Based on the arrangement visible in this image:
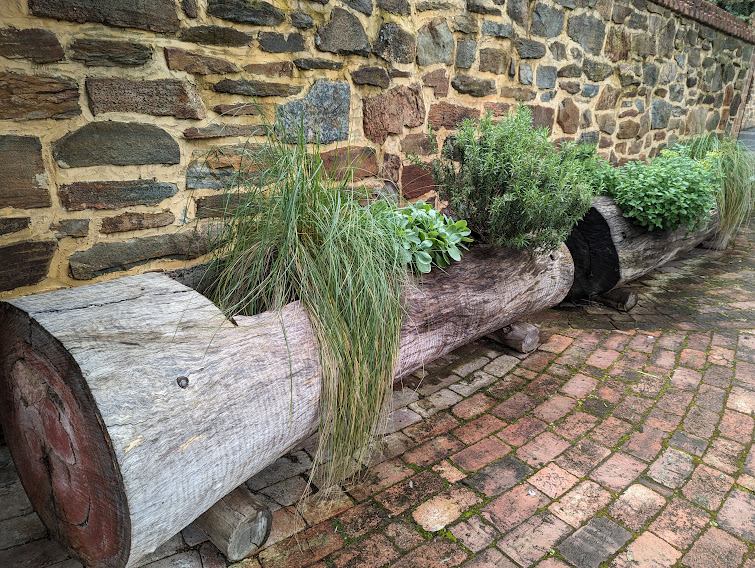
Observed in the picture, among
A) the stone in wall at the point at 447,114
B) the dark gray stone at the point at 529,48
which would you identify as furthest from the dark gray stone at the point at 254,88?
the dark gray stone at the point at 529,48

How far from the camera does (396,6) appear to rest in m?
2.59

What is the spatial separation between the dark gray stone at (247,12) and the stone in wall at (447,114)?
1.16 meters

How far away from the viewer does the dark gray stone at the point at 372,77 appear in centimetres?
252

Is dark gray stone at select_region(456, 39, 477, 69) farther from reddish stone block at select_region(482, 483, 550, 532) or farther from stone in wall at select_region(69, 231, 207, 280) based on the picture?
reddish stone block at select_region(482, 483, 550, 532)

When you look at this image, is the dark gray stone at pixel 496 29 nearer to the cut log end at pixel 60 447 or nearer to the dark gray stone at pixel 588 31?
the dark gray stone at pixel 588 31

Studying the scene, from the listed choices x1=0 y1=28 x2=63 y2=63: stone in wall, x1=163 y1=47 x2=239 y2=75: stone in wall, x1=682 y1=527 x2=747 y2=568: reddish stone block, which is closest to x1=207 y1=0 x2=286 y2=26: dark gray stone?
x1=163 y1=47 x2=239 y2=75: stone in wall

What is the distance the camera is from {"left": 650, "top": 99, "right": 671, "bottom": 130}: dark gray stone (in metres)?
4.80

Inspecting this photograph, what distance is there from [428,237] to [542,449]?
1018 mm

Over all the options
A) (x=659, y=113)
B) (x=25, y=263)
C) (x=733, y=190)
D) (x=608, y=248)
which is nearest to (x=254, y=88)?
(x=25, y=263)

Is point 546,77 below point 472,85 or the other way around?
the other way around

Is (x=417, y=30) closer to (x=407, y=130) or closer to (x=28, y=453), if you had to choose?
(x=407, y=130)

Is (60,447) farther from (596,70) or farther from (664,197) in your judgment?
(596,70)

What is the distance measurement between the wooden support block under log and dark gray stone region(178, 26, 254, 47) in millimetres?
2010

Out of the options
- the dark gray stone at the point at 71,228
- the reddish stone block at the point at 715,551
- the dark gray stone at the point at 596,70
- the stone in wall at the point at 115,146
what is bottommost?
the reddish stone block at the point at 715,551
